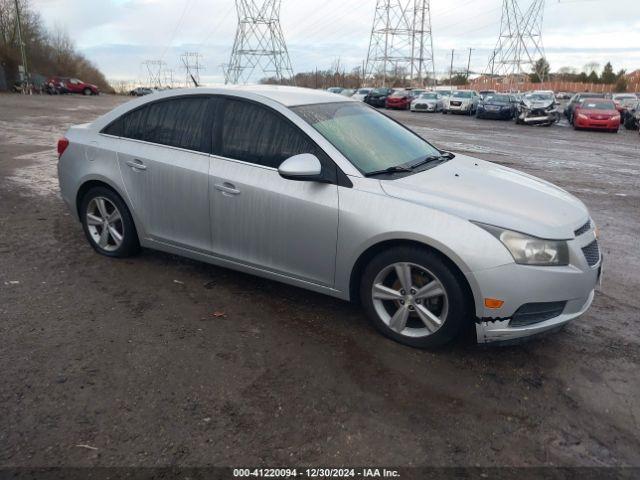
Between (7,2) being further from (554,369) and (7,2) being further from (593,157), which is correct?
(554,369)

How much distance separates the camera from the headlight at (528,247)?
3.07 m

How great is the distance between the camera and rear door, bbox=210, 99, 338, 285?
11.7 feet

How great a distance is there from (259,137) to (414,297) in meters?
1.69

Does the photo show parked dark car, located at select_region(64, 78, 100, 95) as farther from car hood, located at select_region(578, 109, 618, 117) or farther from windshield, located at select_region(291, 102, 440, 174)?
windshield, located at select_region(291, 102, 440, 174)

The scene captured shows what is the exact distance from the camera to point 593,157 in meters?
14.1

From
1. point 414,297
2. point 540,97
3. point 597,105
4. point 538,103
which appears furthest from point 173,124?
point 540,97

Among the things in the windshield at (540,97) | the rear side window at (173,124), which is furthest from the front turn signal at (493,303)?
the windshield at (540,97)

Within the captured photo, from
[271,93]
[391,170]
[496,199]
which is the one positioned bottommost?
[496,199]

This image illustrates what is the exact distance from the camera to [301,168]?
343cm

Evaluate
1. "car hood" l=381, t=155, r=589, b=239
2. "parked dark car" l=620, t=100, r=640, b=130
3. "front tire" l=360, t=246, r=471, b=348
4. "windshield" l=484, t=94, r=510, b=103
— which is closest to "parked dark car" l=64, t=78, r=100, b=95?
"windshield" l=484, t=94, r=510, b=103

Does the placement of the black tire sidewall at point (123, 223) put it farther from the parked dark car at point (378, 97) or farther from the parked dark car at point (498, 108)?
the parked dark car at point (378, 97)

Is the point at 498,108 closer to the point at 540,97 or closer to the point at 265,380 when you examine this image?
the point at 540,97

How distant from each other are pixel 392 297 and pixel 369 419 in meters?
0.94

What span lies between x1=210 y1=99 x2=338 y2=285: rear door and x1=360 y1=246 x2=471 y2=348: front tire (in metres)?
0.35
